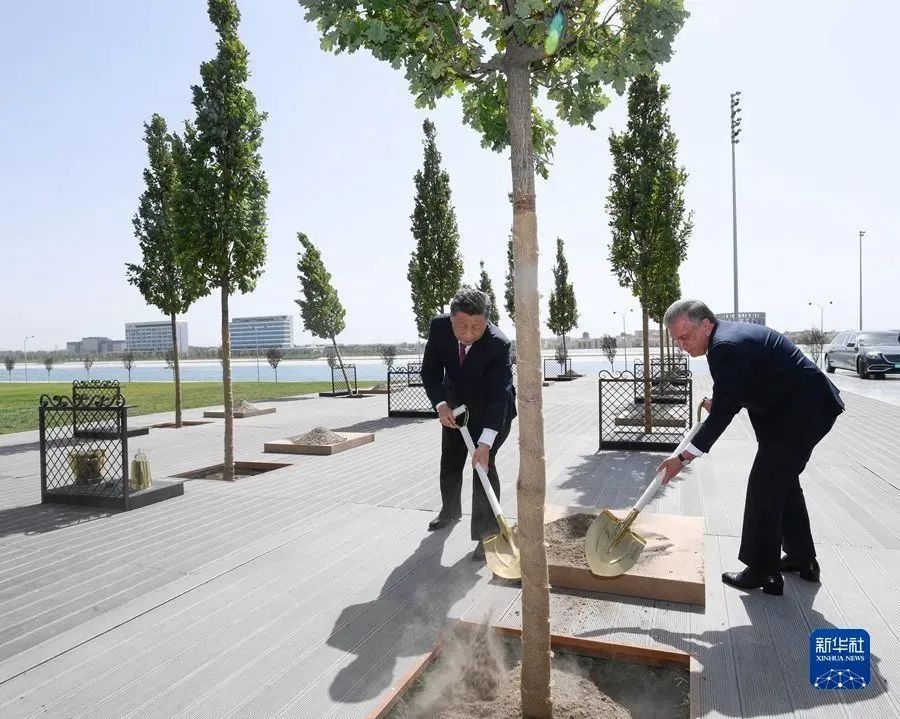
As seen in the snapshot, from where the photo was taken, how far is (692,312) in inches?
134

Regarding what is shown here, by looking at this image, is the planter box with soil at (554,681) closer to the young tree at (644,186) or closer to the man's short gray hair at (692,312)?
the man's short gray hair at (692,312)

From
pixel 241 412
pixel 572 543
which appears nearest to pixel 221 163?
pixel 572 543

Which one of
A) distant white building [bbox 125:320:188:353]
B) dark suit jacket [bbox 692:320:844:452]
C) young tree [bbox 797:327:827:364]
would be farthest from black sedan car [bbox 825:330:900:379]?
distant white building [bbox 125:320:188:353]

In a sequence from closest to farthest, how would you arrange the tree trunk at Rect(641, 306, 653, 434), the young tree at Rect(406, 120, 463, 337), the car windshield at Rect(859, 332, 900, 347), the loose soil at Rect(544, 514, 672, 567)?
the loose soil at Rect(544, 514, 672, 567) → the tree trunk at Rect(641, 306, 653, 434) → the young tree at Rect(406, 120, 463, 337) → the car windshield at Rect(859, 332, 900, 347)

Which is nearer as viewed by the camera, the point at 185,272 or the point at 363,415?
the point at 185,272

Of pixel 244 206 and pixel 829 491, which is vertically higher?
pixel 244 206

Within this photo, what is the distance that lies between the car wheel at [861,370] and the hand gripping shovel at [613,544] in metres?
22.5

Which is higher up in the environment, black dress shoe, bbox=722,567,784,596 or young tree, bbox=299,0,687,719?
young tree, bbox=299,0,687,719

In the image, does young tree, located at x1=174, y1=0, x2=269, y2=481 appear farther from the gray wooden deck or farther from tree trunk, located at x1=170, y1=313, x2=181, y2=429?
tree trunk, located at x1=170, y1=313, x2=181, y2=429

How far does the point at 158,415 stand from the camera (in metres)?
15.4

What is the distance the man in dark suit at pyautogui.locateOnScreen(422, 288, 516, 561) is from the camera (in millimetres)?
3979

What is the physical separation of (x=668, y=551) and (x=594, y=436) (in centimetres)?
614

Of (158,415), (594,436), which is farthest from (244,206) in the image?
(158,415)

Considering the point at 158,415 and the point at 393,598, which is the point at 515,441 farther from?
the point at 158,415
